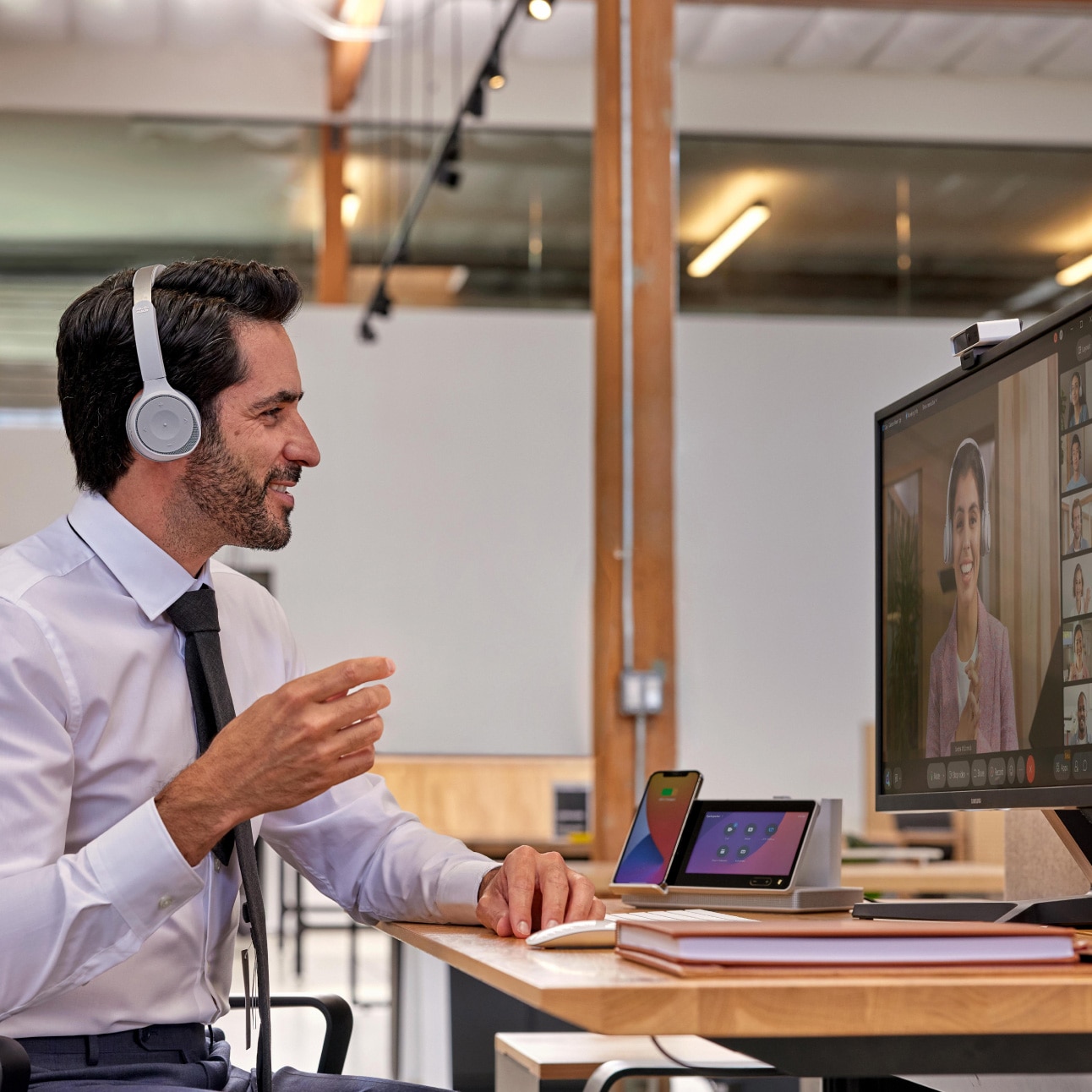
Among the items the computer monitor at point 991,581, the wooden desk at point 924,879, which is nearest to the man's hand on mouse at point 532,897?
the computer monitor at point 991,581

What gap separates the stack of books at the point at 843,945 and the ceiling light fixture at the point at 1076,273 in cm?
836

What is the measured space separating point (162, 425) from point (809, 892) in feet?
2.71

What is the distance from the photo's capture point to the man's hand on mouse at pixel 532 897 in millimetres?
1401

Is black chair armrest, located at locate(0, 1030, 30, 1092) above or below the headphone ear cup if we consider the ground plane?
below

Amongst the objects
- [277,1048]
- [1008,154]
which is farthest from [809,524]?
[277,1048]

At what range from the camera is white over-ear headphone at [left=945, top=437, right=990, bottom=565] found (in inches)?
57.7

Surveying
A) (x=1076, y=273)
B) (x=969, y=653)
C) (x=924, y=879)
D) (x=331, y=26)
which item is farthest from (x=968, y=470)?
(x=1076, y=273)

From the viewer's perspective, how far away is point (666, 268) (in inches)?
183

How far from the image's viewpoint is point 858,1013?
874 millimetres

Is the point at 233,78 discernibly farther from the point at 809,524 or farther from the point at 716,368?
the point at 809,524

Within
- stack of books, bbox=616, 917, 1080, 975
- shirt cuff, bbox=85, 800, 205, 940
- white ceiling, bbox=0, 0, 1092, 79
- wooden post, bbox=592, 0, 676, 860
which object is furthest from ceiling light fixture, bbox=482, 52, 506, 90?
stack of books, bbox=616, 917, 1080, 975

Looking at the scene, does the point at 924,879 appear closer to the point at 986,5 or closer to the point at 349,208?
the point at 986,5

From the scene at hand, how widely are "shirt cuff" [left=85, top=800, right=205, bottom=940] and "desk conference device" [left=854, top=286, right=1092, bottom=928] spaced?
65 cm

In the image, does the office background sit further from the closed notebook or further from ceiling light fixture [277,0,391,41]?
the closed notebook
